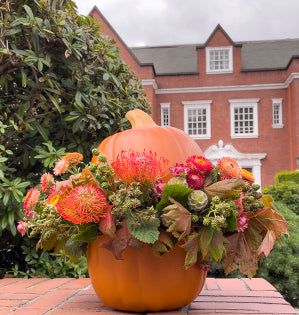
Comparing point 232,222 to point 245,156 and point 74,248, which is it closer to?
point 74,248

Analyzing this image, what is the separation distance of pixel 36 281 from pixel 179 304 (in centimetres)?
123

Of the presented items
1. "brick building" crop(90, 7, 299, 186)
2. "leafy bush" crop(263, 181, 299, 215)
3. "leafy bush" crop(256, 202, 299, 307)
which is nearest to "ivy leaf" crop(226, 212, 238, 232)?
"leafy bush" crop(256, 202, 299, 307)

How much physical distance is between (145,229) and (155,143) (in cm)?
47

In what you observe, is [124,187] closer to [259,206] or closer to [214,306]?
[259,206]

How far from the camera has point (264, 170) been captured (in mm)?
17062

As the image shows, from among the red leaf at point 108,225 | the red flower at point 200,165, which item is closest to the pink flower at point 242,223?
the red flower at point 200,165

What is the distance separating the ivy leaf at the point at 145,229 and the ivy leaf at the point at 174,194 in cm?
7

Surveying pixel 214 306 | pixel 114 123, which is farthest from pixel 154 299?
pixel 114 123

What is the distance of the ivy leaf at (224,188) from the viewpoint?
1353 mm

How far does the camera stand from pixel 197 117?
1759 cm

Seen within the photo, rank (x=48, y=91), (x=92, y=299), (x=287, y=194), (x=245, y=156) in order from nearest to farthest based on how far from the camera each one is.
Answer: (x=92, y=299), (x=48, y=91), (x=287, y=194), (x=245, y=156)

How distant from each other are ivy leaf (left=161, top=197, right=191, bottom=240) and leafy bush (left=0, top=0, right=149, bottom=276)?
53.2 inches

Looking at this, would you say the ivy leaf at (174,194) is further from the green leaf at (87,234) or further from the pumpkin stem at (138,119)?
the pumpkin stem at (138,119)

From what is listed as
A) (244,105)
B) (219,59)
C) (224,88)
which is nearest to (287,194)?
(244,105)
